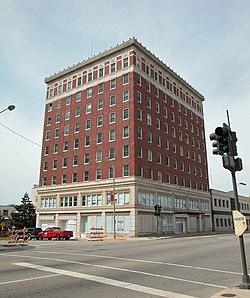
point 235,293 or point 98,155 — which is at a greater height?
point 98,155

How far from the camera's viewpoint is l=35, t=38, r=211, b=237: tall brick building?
46.7 m

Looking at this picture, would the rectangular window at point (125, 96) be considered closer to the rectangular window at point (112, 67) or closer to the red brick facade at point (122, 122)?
the red brick facade at point (122, 122)

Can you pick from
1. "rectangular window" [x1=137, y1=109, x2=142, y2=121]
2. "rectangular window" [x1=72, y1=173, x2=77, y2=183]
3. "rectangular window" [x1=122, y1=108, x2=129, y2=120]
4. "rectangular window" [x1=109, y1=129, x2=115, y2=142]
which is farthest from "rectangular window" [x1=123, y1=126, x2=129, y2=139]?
"rectangular window" [x1=72, y1=173, x2=77, y2=183]

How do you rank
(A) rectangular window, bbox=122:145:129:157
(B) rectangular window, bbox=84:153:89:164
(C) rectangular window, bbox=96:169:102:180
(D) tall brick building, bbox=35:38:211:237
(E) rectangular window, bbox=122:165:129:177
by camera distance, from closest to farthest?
1. (E) rectangular window, bbox=122:165:129:177
2. (D) tall brick building, bbox=35:38:211:237
3. (A) rectangular window, bbox=122:145:129:157
4. (C) rectangular window, bbox=96:169:102:180
5. (B) rectangular window, bbox=84:153:89:164

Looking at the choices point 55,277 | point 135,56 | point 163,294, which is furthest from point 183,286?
point 135,56

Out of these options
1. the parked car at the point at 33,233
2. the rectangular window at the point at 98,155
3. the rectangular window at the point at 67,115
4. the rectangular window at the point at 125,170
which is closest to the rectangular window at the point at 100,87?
the rectangular window at the point at 67,115

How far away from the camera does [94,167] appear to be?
50.6 metres

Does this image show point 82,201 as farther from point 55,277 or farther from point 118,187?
point 55,277

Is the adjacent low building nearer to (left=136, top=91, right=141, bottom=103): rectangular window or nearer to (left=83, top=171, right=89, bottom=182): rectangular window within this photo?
(left=136, top=91, right=141, bottom=103): rectangular window

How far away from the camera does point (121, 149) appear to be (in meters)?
47.6

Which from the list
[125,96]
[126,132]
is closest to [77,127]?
[125,96]

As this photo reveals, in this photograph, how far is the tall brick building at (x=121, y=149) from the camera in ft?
153

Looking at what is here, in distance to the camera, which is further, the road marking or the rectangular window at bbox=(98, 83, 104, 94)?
the rectangular window at bbox=(98, 83, 104, 94)

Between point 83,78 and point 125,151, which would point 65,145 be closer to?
point 83,78
